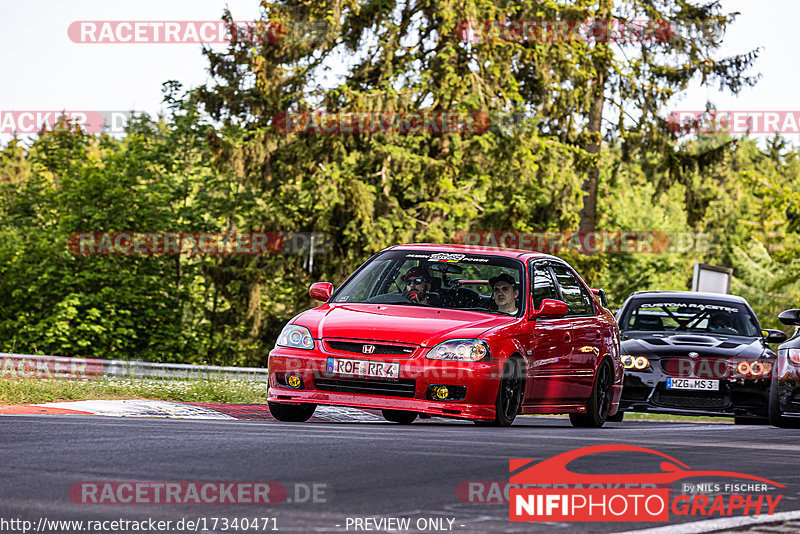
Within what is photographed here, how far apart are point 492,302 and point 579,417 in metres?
1.97

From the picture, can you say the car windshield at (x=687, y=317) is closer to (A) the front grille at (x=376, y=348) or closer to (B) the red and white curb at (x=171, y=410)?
(B) the red and white curb at (x=171, y=410)

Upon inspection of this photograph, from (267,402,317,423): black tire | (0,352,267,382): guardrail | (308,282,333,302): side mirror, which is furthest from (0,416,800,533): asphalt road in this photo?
(0,352,267,382): guardrail

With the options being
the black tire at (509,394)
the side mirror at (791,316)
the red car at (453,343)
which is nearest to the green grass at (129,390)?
the red car at (453,343)

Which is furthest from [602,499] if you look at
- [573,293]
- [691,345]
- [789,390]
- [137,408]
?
[691,345]

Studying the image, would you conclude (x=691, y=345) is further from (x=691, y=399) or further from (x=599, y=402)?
(x=599, y=402)

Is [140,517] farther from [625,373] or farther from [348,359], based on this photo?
[625,373]

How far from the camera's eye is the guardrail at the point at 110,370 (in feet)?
58.6

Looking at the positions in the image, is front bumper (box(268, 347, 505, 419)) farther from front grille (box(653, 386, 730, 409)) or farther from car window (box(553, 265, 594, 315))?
front grille (box(653, 386, 730, 409))

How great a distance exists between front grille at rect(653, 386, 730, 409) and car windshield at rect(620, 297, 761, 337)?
1.54m

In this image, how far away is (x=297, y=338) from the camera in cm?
1082

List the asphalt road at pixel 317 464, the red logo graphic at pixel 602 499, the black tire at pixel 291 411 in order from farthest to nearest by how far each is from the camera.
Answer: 1. the black tire at pixel 291 411
2. the red logo graphic at pixel 602 499
3. the asphalt road at pixel 317 464

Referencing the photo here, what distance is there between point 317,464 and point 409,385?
3258mm

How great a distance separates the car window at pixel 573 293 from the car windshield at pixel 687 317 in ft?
11.4

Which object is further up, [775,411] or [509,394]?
[509,394]
